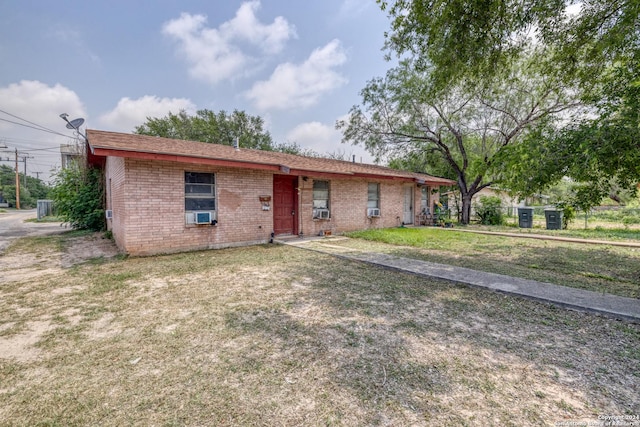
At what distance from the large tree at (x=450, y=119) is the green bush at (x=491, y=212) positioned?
81 centimetres

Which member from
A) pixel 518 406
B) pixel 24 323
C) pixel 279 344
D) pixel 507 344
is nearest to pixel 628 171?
pixel 507 344

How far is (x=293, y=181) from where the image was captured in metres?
10.2

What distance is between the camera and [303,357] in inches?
100

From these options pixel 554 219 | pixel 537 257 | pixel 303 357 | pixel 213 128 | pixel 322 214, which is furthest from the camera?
pixel 213 128

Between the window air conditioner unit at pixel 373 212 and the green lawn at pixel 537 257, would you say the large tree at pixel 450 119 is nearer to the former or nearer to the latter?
the window air conditioner unit at pixel 373 212

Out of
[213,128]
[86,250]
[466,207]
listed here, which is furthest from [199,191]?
[213,128]

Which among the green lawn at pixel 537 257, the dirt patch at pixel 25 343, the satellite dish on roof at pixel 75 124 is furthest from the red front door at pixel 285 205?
the satellite dish on roof at pixel 75 124

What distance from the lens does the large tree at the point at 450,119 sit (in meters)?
14.3

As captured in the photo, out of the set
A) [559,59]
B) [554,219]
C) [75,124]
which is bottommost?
[554,219]

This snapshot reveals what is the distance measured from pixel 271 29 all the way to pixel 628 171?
12.3 meters

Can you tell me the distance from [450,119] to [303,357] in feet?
55.0

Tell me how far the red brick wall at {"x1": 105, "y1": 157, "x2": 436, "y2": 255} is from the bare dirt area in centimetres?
255

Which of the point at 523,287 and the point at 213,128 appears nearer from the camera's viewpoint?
the point at 523,287

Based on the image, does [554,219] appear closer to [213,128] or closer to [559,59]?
[559,59]
